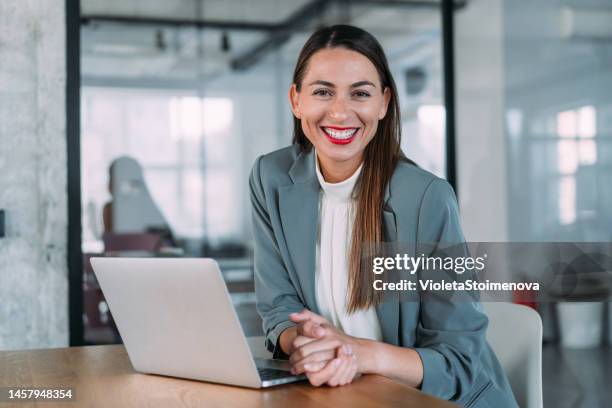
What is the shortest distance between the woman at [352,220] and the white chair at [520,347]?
0.13 metres

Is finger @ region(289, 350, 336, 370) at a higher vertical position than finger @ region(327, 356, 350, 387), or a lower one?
higher

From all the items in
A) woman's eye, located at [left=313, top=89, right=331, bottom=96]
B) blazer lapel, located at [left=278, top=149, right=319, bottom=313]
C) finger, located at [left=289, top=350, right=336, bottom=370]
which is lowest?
finger, located at [left=289, top=350, right=336, bottom=370]

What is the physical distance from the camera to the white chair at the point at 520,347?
6.43ft

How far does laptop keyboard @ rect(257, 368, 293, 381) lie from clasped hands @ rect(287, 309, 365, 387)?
0.06 ft

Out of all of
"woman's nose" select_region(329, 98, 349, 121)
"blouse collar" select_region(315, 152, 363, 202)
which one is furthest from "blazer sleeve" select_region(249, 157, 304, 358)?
"woman's nose" select_region(329, 98, 349, 121)

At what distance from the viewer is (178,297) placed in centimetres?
147

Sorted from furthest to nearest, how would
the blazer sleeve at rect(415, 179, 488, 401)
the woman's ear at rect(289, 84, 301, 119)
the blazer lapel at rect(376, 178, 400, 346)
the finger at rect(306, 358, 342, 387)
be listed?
the woman's ear at rect(289, 84, 301, 119)
the blazer lapel at rect(376, 178, 400, 346)
the blazer sleeve at rect(415, 179, 488, 401)
the finger at rect(306, 358, 342, 387)

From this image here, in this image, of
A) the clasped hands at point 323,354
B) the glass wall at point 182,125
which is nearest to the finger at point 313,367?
the clasped hands at point 323,354

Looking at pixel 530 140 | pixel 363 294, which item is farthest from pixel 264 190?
pixel 530 140

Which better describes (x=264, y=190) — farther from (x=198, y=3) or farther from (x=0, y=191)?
(x=198, y=3)

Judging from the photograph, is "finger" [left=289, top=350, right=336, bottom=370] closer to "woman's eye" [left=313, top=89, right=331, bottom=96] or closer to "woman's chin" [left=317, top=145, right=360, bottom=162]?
"woman's chin" [left=317, top=145, right=360, bottom=162]

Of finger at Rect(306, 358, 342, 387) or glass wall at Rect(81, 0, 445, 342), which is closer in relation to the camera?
finger at Rect(306, 358, 342, 387)

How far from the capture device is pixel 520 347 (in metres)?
1.99

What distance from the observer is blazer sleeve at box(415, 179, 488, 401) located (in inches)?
67.2
